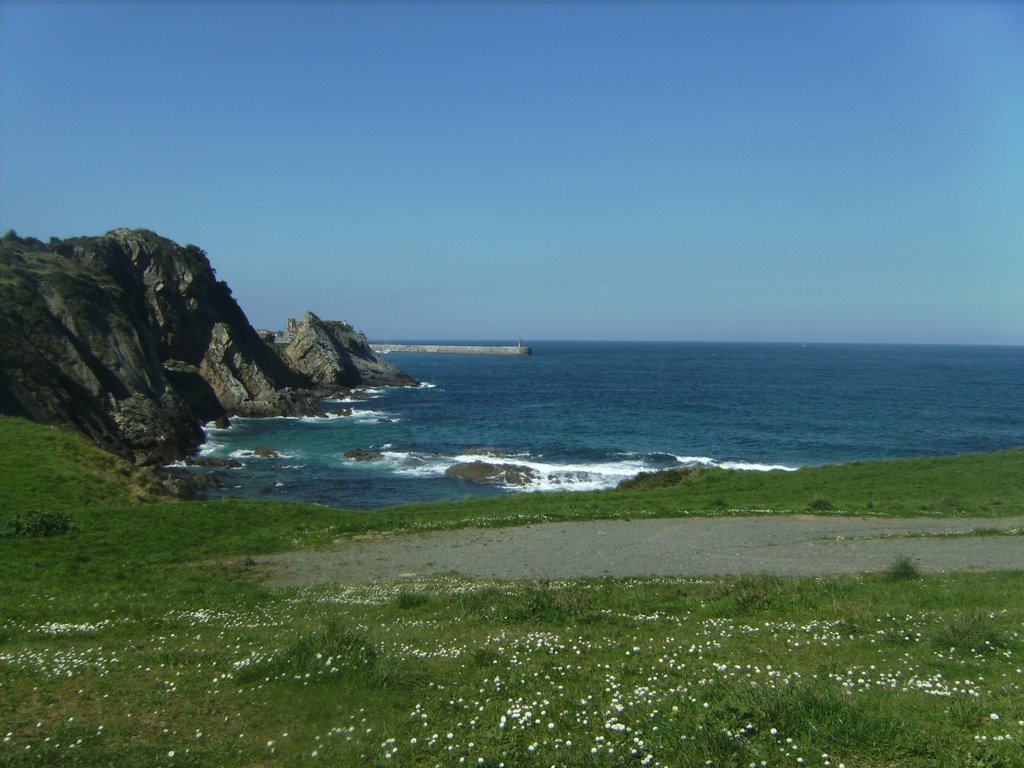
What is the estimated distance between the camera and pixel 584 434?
68.1 metres

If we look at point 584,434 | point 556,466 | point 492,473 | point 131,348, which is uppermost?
point 131,348

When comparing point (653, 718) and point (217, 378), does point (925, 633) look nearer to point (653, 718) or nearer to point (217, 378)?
point (653, 718)

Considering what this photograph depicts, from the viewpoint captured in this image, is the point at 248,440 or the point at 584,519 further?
the point at 248,440

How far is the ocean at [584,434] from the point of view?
160ft

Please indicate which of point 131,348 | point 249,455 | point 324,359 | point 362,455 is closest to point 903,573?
point 362,455

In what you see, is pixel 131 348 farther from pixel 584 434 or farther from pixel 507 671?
pixel 507 671

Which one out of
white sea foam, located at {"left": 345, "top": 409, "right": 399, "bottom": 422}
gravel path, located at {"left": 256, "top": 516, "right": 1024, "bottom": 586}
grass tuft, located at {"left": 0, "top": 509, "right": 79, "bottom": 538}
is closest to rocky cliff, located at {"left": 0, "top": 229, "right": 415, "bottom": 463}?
white sea foam, located at {"left": 345, "top": 409, "right": 399, "bottom": 422}

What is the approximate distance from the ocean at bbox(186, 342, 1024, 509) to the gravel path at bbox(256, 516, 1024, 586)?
59.3 feet

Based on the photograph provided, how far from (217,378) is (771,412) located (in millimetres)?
66792

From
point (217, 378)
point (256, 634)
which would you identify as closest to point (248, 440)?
point (217, 378)

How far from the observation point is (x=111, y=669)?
33.4 ft

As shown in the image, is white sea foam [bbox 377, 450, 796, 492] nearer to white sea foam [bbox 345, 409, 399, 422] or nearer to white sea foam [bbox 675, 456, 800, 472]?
white sea foam [bbox 675, 456, 800, 472]

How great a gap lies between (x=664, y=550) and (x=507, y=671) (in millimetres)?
13963

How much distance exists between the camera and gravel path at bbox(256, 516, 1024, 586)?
19812 millimetres
